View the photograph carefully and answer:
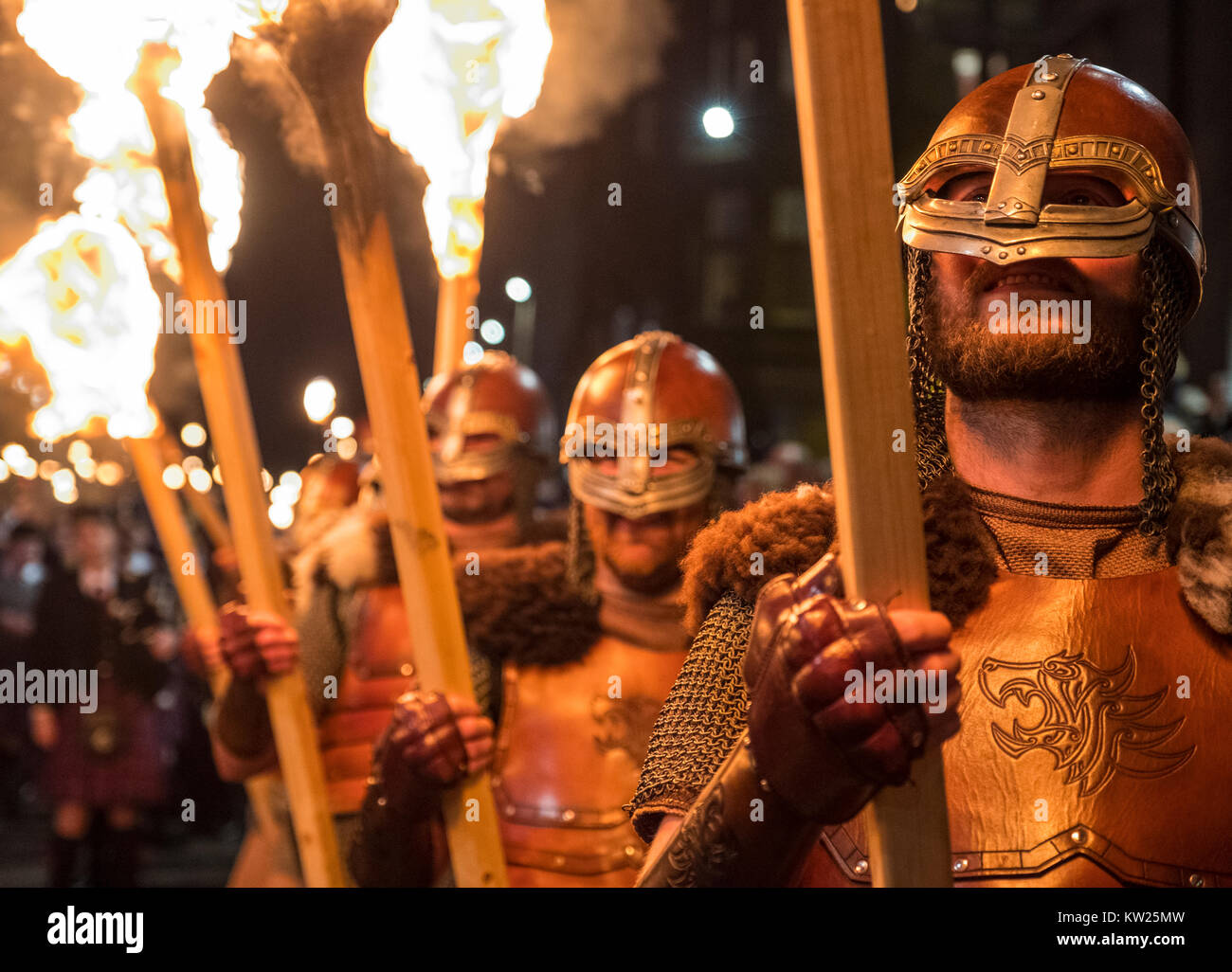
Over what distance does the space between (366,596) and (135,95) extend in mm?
2210

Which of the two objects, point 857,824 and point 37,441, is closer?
point 857,824

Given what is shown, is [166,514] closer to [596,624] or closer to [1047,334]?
[596,624]

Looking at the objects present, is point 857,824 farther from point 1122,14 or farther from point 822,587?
point 1122,14

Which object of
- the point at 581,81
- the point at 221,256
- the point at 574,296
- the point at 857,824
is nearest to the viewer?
the point at 857,824

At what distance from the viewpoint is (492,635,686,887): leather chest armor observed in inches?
150

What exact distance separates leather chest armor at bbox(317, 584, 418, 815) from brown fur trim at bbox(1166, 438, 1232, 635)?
3.45m

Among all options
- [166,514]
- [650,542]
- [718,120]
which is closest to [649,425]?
[650,542]

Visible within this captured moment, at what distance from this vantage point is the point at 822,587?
1722 mm

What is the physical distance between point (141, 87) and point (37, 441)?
1050cm

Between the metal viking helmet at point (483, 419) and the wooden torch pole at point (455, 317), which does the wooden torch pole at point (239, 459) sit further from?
the metal viking helmet at point (483, 419)

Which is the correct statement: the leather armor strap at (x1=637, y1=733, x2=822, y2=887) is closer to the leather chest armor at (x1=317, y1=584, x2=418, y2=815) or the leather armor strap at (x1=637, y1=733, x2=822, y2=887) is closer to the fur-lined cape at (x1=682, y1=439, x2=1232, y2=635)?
the fur-lined cape at (x1=682, y1=439, x2=1232, y2=635)

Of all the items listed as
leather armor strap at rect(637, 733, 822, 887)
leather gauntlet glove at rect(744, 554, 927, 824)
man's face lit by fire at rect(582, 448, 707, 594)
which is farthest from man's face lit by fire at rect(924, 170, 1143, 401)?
man's face lit by fire at rect(582, 448, 707, 594)

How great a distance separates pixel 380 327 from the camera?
269cm
